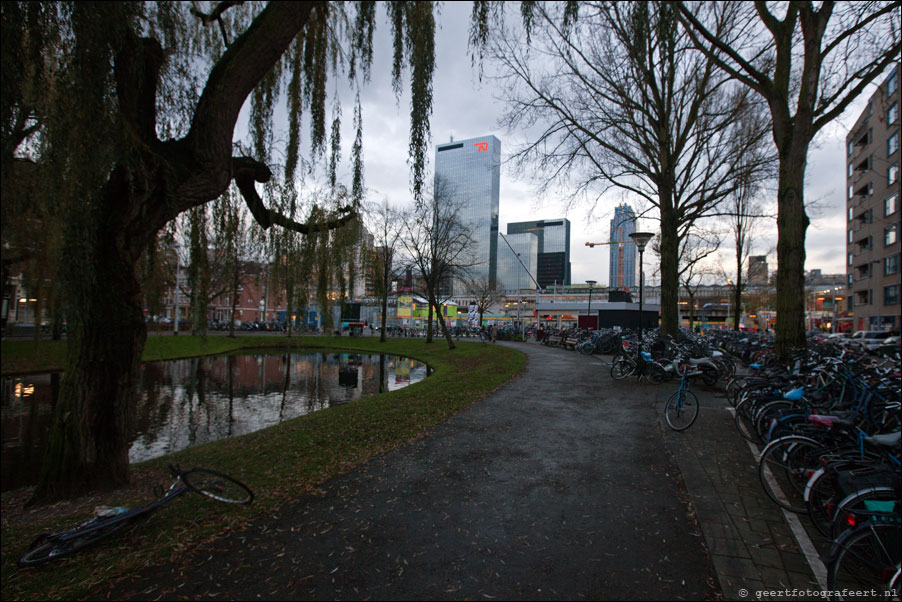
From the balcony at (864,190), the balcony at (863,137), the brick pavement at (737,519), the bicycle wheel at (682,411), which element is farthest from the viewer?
the balcony at (864,190)

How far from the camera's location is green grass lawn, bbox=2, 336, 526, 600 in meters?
3.37

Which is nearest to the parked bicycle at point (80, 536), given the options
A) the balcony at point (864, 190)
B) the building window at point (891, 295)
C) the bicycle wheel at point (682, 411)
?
the bicycle wheel at point (682, 411)

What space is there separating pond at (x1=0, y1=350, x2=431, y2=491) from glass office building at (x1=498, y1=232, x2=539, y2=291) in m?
45.3

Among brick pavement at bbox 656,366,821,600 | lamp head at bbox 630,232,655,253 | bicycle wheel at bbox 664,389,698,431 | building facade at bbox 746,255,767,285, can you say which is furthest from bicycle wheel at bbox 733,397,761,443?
building facade at bbox 746,255,767,285

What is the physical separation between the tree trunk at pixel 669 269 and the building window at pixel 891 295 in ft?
131

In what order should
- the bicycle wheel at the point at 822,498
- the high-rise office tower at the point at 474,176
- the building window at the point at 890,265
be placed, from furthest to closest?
1. the building window at the point at 890,265
2. the high-rise office tower at the point at 474,176
3. the bicycle wheel at the point at 822,498

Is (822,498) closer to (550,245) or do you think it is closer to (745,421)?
(745,421)

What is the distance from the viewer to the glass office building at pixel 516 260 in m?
81.9

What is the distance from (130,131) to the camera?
11.7 ft

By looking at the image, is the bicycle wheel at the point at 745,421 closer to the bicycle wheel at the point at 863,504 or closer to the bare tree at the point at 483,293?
the bicycle wheel at the point at 863,504

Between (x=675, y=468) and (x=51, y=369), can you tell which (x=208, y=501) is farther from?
(x=51, y=369)

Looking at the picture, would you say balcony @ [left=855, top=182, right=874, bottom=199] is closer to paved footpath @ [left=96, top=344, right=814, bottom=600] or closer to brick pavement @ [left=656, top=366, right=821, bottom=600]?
brick pavement @ [left=656, top=366, right=821, bottom=600]

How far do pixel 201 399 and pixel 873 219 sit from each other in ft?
200

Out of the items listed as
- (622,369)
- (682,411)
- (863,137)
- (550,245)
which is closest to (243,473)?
(682,411)
